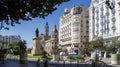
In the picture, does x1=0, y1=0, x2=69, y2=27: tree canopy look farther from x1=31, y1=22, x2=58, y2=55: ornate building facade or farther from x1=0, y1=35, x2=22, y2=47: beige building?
x1=0, y1=35, x2=22, y2=47: beige building

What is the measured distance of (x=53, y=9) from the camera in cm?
1403

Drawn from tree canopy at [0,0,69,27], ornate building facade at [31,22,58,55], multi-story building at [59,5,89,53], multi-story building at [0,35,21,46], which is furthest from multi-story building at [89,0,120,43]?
tree canopy at [0,0,69,27]

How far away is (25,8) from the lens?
1379cm

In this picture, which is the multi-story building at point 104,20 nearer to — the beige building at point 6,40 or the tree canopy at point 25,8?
the beige building at point 6,40

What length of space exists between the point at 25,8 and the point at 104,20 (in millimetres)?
71062

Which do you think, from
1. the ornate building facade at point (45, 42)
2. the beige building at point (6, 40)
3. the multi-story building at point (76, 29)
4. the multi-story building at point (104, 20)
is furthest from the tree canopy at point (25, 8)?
the multi-story building at point (76, 29)

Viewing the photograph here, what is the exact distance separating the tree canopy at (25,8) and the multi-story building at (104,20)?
59658 millimetres

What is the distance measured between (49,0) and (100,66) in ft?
35.6

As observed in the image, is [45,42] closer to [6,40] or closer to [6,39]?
[6,39]

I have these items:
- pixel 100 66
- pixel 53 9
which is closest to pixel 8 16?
pixel 53 9

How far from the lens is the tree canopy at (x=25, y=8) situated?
44.0ft

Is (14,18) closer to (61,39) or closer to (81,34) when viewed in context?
(81,34)

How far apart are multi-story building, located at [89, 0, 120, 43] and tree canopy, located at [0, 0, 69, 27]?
5966 cm

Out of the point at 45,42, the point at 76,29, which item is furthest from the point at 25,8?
the point at 45,42
